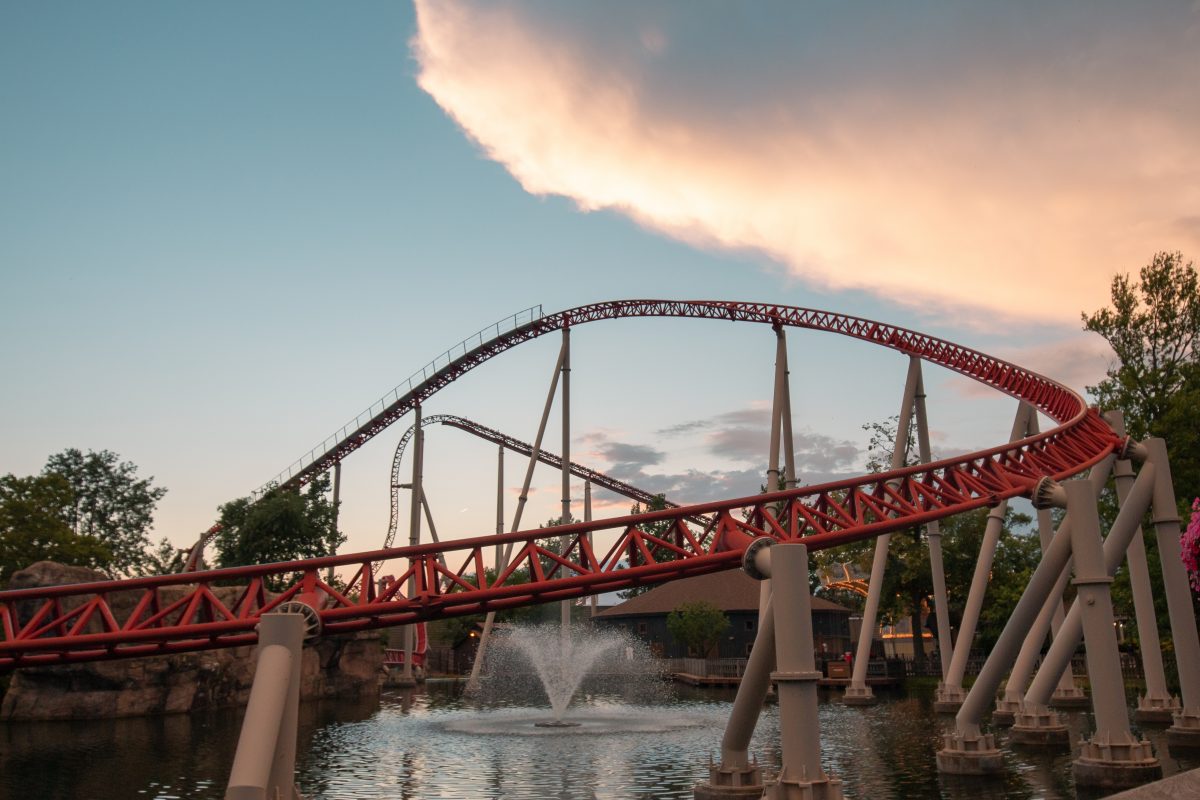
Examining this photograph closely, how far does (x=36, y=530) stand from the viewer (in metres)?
47.1

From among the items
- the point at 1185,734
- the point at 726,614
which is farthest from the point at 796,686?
the point at 726,614

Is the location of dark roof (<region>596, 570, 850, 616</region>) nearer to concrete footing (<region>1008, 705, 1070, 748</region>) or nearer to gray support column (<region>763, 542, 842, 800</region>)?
concrete footing (<region>1008, 705, 1070, 748</region>)

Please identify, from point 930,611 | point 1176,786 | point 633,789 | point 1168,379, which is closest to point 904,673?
point 930,611

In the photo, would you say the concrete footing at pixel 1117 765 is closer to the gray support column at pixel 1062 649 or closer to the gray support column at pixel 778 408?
the gray support column at pixel 1062 649

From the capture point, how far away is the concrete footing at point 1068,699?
89.7ft

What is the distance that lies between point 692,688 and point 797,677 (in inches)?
1377

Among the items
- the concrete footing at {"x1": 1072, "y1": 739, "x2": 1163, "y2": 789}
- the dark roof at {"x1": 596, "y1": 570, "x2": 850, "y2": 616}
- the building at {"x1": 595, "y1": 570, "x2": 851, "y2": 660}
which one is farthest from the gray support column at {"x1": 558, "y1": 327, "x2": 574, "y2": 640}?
the building at {"x1": 595, "y1": 570, "x2": 851, "y2": 660}

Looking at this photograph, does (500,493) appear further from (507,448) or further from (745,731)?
(745,731)

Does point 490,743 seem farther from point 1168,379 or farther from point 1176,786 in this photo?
point 1168,379

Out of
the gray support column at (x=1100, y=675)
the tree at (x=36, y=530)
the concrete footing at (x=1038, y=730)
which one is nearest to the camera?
the gray support column at (x=1100, y=675)

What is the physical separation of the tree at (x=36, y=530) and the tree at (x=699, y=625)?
31618 millimetres

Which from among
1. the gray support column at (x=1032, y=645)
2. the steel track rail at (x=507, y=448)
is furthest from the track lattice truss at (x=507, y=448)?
the gray support column at (x=1032, y=645)

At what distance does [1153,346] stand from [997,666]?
24.3 metres

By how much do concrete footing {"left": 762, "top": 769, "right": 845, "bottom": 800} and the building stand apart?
43.6 meters
